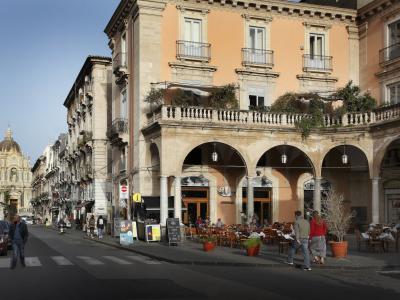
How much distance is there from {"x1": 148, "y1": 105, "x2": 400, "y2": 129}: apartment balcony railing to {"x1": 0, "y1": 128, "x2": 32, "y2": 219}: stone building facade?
120933mm

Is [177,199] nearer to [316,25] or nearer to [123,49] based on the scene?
[123,49]

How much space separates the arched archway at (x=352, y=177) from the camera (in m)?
36.2

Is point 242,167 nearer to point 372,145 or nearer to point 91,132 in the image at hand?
point 372,145

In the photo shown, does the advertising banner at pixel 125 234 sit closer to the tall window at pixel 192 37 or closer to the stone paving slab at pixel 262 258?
the stone paving slab at pixel 262 258

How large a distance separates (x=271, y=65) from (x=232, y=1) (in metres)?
4.36

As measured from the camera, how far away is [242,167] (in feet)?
117

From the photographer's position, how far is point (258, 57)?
36.6 m

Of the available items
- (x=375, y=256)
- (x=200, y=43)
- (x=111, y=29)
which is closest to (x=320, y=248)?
(x=375, y=256)

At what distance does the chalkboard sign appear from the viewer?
28625 millimetres

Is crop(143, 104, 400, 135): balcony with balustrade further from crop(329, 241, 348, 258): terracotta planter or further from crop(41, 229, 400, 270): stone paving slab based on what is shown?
crop(329, 241, 348, 258): terracotta planter

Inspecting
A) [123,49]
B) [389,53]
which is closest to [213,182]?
[123,49]

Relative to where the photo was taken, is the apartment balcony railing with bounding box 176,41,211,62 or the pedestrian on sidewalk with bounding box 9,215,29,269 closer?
the pedestrian on sidewalk with bounding box 9,215,29,269

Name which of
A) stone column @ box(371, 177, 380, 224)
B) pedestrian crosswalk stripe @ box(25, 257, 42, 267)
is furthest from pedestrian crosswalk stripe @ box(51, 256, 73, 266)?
stone column @ box(371, 177, 380, 224)

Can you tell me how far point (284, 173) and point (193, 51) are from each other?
9041mm
